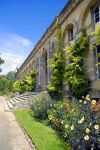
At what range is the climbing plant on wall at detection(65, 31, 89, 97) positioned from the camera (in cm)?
1455

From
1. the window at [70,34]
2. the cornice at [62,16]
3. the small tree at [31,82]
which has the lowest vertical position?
the small tree at [31,82]

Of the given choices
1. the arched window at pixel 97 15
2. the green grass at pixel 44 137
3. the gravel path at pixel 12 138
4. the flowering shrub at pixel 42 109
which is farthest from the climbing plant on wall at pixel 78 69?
the gravel path at pixel 12 138

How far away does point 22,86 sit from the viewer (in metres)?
35.7

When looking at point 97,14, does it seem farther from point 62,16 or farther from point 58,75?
point 58,75

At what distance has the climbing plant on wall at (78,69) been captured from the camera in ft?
47.7

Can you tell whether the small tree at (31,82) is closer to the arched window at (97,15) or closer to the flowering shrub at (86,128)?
the arched window at (97,15)

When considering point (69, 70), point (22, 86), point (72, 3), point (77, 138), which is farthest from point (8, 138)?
point (22, 86)

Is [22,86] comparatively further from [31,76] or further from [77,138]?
[77,138]

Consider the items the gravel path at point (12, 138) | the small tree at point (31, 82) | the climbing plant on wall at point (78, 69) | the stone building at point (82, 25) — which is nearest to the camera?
the gravel path at point (12, 138)

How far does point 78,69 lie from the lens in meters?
14.9

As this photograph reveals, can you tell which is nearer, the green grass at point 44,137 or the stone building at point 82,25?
the green grass at point 44,137

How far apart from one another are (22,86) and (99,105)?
2912cm

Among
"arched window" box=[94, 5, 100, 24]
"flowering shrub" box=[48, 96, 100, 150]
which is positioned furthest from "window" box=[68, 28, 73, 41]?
"flowering shrub" box=[48, 96, 100, 150]

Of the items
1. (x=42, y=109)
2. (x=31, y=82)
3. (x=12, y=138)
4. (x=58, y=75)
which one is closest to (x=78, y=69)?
(x=42, y=109)
